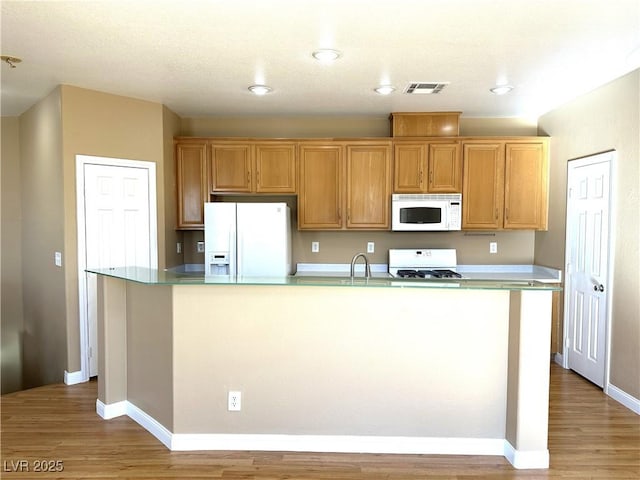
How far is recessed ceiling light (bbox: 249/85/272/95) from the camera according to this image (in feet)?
12.4

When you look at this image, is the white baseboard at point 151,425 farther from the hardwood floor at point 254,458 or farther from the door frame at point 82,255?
the door frame at point 82,255

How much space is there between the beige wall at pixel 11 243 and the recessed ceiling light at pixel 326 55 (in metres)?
3.83

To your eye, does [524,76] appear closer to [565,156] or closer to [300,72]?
[565,156]

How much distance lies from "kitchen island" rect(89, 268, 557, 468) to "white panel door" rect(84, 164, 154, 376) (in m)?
1.57

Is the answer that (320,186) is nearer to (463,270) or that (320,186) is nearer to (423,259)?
(423,259)

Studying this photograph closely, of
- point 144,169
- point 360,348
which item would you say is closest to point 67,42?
point 144,169

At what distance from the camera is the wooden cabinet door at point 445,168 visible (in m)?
4.65

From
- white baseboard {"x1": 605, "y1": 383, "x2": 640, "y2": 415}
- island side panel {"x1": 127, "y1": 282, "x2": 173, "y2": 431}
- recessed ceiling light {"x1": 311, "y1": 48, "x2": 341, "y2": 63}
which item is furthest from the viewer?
white baseboard {"x1": 605, "y1": 383, "x2": 640, "y2": 415}

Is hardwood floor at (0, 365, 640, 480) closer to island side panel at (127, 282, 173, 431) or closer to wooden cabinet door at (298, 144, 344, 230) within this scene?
island side panel at (127, 282, 173, 431)

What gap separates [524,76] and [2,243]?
5635 mm

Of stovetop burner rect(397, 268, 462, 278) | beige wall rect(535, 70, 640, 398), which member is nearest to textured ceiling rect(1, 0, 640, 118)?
beige wall rect(535, 70, 640, 398)

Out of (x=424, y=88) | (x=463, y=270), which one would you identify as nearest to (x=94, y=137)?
(x=424, y=88)

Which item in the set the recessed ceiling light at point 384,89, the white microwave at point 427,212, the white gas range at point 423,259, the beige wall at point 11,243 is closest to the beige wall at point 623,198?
the white microwave at point 427,212

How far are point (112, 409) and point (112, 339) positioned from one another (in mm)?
502
